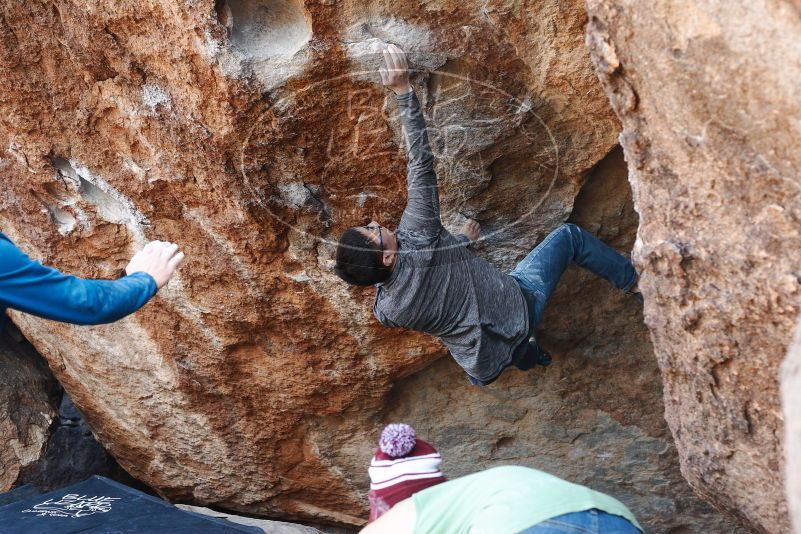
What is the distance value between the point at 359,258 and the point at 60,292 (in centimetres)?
79

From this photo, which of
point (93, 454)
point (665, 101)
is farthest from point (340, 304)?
point (93, 454)

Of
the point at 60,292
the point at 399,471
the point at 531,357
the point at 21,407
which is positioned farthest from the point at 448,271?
the point at 21,407

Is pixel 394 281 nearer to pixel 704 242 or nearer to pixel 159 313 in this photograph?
pixel 704 242

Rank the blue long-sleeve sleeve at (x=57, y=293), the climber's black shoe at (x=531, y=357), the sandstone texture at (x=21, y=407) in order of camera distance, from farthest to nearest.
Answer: the sandstone texture at (x=21, y=407)
the climber's black shoe at (x=531, y=357)
the blue long-sleeve sleeve at (x=57, y=293)

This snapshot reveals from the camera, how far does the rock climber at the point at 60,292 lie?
214cm

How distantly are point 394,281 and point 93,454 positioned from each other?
2.51 meters

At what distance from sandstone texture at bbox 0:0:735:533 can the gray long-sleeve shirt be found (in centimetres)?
28

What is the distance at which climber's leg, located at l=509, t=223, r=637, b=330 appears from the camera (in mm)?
2787

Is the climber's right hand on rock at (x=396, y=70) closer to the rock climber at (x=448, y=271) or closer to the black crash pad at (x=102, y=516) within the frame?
the rock climber at (x=448, y=271)

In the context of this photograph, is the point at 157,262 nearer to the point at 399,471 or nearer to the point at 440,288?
the point at 440,288

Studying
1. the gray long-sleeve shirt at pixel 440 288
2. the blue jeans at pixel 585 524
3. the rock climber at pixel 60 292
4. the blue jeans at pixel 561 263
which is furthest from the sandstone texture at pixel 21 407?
the blue jeans at pixel 585 524

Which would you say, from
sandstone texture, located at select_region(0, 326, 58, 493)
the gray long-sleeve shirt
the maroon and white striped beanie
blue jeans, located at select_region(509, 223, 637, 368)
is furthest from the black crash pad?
the maroon and white striped beanie

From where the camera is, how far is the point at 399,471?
1.80 m

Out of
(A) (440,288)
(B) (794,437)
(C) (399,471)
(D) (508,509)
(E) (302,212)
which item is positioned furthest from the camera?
(E) (302,212)
